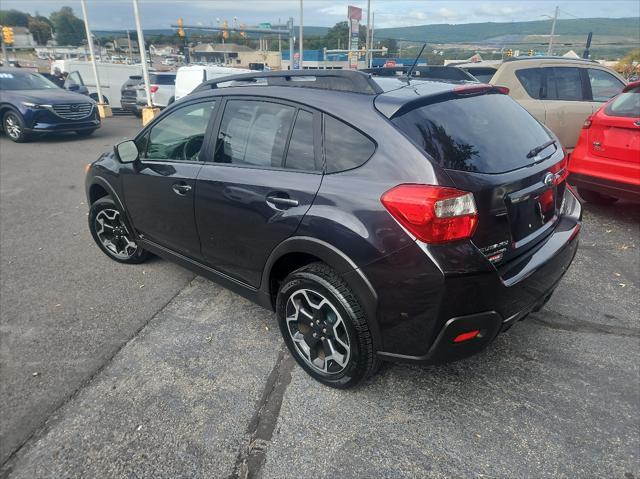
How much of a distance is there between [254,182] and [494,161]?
134 centimetres

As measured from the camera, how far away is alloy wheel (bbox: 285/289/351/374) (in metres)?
2.46

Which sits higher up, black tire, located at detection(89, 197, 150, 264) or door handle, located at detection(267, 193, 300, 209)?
door handle, located at detection(267, 193, 300, 209)

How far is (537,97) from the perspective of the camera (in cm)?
646

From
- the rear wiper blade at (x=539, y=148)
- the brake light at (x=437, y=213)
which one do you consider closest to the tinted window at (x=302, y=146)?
the brake light at (x=437, y=213)

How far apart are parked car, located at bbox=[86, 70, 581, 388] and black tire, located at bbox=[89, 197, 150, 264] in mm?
1256

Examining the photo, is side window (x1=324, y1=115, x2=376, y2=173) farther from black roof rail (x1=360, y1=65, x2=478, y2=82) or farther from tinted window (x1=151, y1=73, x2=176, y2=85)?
tinted window (x1=151, y1=73, x2=176, y2=85)

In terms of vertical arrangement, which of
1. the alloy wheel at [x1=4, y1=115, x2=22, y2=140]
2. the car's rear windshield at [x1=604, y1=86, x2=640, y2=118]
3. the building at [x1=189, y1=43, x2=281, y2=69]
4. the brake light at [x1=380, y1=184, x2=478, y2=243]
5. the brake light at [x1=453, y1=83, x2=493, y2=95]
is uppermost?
the brake light at [x1=453, y1=83, x2=493, y2=95]

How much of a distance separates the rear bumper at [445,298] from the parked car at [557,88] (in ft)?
16.1

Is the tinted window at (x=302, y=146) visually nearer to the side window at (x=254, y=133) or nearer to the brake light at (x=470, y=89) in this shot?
the side window at (x=254, y=133)

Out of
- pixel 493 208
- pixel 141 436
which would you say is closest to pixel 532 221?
Result: pixel 493 208

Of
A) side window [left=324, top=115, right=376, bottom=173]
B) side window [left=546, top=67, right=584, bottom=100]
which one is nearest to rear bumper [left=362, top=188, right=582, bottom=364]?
side window [left=324, top=115, right=376, bottom=173]

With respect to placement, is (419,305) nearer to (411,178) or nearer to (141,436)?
(411,178)

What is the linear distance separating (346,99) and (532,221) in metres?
1.20

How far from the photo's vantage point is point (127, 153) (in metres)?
3.55
